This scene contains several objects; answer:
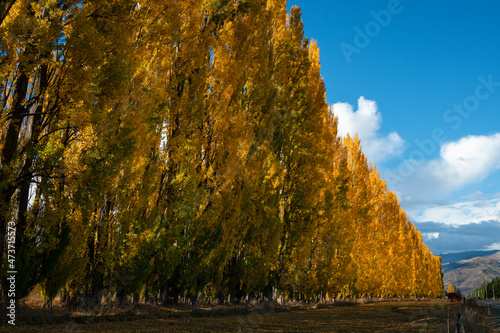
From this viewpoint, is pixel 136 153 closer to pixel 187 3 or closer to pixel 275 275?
pixel 187 3

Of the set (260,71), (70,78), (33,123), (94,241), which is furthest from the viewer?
(260,71)

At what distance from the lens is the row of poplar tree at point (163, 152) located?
277 inches

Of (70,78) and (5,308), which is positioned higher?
(70,78)

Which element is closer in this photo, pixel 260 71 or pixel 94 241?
pixel 94 241

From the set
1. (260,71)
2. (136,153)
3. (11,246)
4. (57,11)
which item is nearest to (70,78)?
(57,11)

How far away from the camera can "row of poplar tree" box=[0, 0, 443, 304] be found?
7.04 metres

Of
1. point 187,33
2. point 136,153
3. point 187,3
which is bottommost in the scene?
point 136,153

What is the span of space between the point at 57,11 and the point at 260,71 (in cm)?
1015

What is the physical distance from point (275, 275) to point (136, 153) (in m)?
9.76

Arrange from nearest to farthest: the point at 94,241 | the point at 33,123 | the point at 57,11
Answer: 1. the point at 57,11
2. the point at 33,123
3. the point at 94,241

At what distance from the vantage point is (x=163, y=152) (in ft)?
36.0

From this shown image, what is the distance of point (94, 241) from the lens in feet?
30.6

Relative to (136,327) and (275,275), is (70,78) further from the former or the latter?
(275,275)

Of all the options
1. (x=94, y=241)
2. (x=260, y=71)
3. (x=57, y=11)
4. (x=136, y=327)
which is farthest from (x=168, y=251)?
(x=260, y=71)
